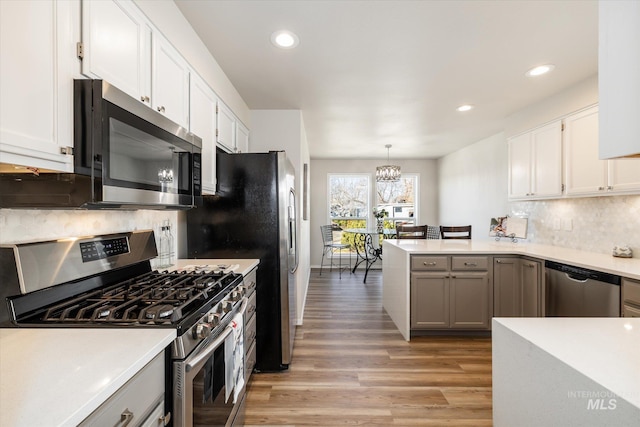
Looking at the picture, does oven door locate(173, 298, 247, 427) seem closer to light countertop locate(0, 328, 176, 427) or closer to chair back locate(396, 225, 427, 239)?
light countertop locate(0, 328, 176, 427)

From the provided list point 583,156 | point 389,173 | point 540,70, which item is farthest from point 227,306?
point 389,173

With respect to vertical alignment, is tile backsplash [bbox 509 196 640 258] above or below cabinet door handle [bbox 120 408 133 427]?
above

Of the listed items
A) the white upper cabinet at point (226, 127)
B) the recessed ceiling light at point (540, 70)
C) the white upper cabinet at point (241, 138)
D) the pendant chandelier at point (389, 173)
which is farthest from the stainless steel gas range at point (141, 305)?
the pendant chandelier at point (389, 173)

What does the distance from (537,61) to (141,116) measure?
9.54 feet

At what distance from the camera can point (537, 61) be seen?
239cm

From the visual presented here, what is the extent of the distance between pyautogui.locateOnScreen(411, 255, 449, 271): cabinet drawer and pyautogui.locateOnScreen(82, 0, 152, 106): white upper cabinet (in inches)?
101

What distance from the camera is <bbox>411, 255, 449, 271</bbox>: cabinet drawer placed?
2.94 m

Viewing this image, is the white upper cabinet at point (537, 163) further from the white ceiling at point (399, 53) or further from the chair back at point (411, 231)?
the chair back at point (411, 231)

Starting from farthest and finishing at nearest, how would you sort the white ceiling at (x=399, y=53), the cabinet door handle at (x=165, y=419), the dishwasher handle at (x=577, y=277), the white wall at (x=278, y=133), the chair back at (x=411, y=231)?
1. the chair back at (x=411, y=231)
2. the white wall at (x=278, y=133)
3. the dishwasher handle at (x=577, y=277)
4. the white ceiling at (x=399, y=53)
5. the cabinet door handle at (x=165, y=419)

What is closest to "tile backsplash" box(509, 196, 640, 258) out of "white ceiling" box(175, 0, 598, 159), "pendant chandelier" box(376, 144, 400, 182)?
"white ceiling" box(175, 0, 598, 159)

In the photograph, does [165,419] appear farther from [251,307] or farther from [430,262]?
[430,262]

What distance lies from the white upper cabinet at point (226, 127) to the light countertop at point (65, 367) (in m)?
1.73

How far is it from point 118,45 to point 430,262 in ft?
9.38

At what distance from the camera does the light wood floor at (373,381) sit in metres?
1.87
